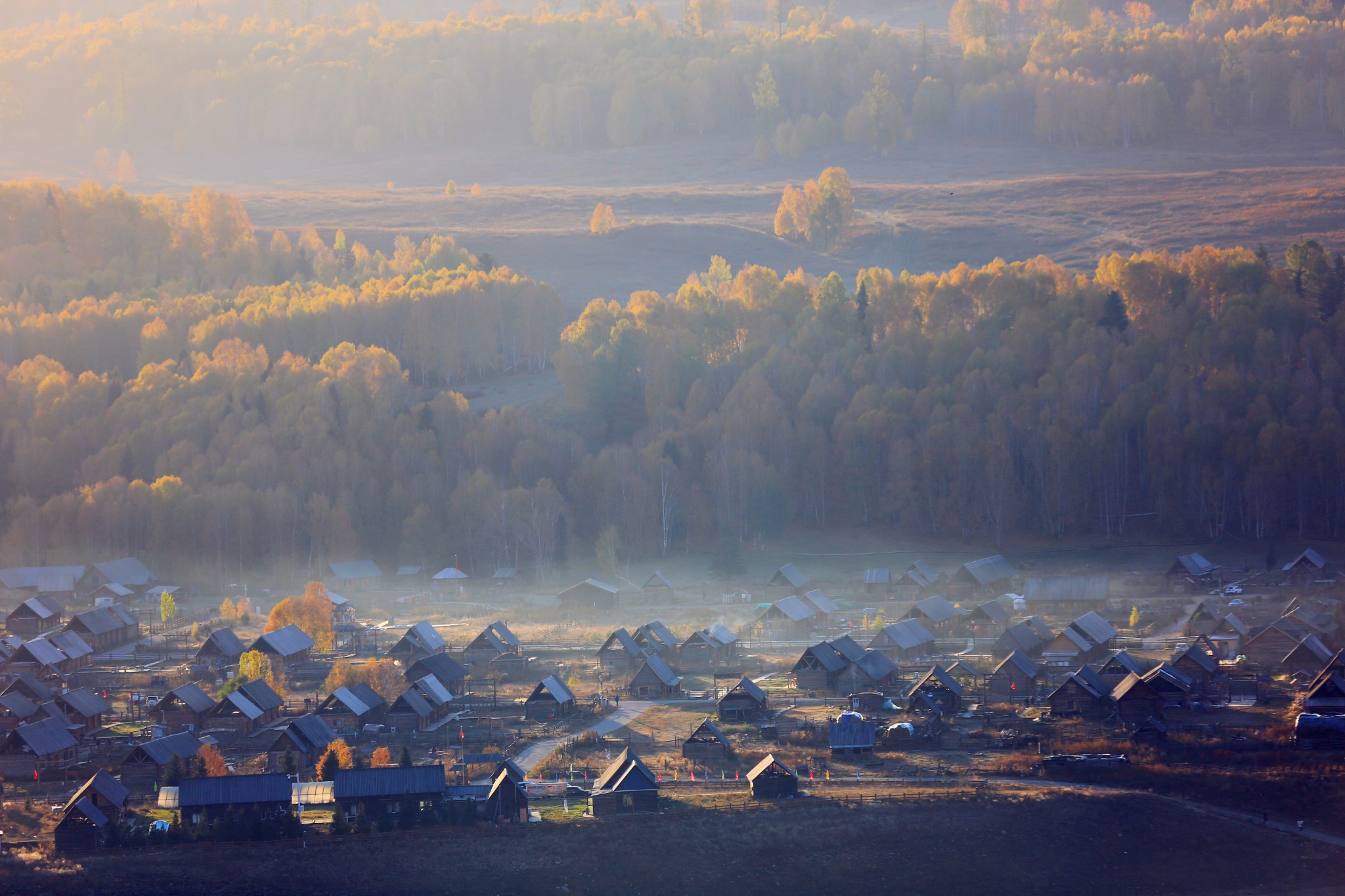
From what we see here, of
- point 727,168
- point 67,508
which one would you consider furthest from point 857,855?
point 727,168

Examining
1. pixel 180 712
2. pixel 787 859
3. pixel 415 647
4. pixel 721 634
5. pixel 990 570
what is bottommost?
pixel 990 570

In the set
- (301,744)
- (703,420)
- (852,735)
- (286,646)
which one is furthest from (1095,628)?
(703,420)

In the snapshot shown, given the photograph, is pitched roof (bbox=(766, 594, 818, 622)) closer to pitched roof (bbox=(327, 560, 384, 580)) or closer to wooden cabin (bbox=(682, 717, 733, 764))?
wooden cabin (bbox=(682, 717, 733, 764))

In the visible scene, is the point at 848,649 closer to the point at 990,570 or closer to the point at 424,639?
the point at 424,639

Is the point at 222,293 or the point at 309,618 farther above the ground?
the point at 222,293

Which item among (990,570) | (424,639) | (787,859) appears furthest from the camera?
(990,570)

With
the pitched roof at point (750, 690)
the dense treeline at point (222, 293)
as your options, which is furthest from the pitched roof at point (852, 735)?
the dense treeline at point (222, 293)

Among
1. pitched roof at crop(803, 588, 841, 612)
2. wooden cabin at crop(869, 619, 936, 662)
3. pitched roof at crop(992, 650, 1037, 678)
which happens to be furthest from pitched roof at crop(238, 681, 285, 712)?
pitched roof at crop(803, 588, 841, 612)

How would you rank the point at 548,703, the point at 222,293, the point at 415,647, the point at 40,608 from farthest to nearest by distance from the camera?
1. the point at 222,293
2. the point at 40,608
3. the point at 415,647
4. the point at 548,703

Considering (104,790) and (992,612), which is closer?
(104,790)

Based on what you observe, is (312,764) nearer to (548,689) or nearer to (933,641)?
(548,689)
